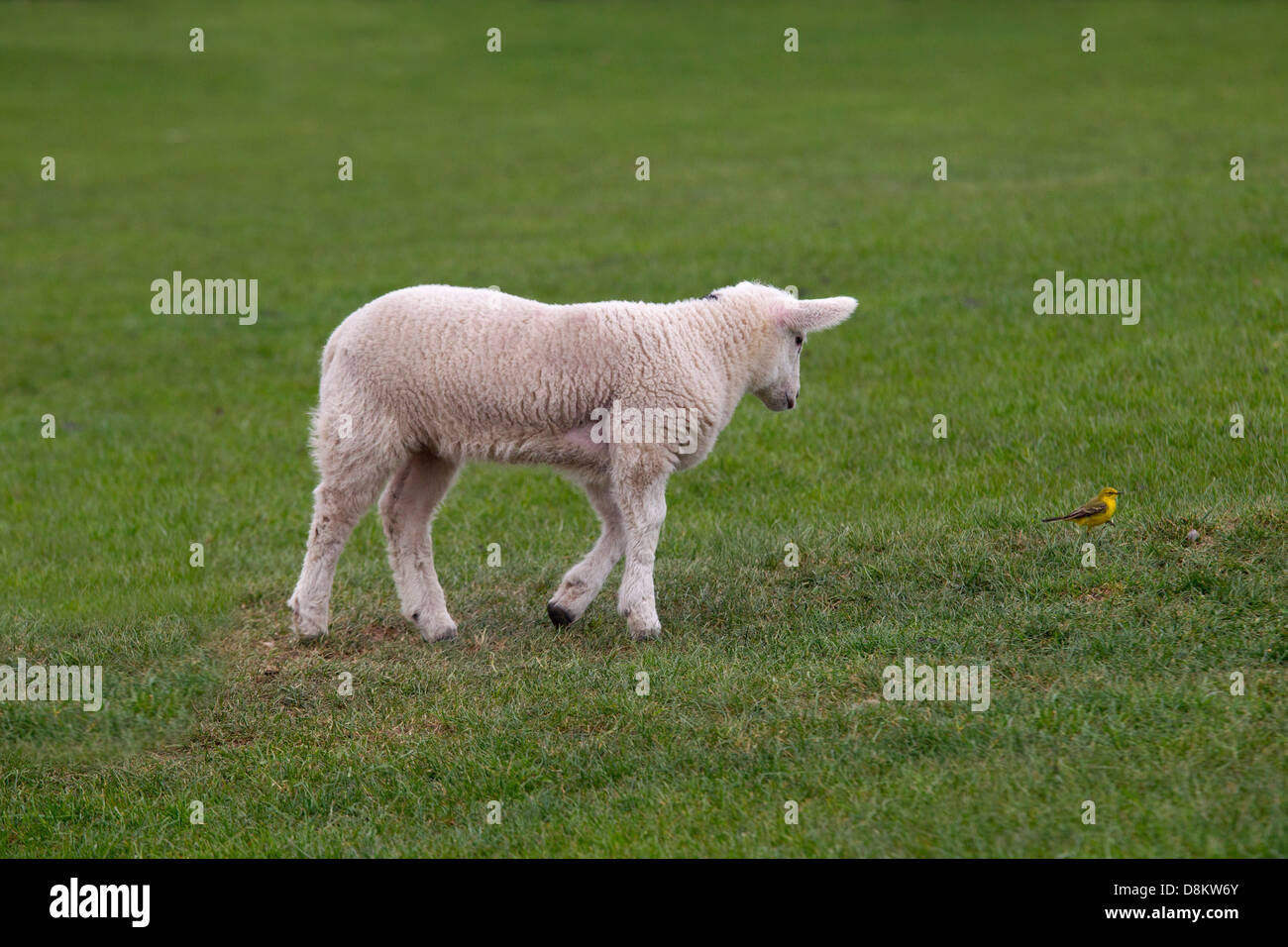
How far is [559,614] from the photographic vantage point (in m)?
7.31

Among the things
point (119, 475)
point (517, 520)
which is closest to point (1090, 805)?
point (517, 520)

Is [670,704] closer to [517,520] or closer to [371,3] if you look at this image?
[517,520]

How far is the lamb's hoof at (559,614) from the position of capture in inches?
288

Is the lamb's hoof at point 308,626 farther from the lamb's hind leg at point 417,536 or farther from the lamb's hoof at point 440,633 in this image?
the lamb's hoof at point 440,633

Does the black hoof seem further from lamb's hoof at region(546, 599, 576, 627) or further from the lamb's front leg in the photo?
the lamb's front leg

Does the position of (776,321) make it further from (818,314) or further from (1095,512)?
(1095,512)

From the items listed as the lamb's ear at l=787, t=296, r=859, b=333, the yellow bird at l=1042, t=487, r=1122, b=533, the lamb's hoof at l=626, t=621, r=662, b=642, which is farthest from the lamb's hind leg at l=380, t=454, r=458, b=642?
the yellow bird at l=1042, t=487, r=1122, b=533

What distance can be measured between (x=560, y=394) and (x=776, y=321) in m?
1.24

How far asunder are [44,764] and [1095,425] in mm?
6590

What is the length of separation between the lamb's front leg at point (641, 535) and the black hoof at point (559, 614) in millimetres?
396

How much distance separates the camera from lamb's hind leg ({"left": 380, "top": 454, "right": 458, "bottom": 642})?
294 inches

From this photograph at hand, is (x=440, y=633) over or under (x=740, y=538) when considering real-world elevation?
under

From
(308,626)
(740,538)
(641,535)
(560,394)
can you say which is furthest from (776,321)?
(308,626)

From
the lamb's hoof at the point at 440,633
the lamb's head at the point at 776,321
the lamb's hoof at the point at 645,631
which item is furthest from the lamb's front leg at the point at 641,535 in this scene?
the lamb's hoof at the point at 440,633
